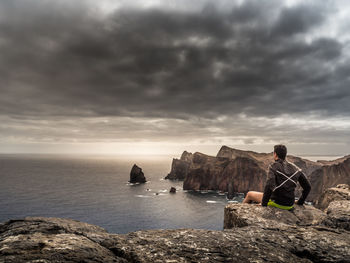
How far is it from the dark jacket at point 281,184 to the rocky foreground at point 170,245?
2.44 meters

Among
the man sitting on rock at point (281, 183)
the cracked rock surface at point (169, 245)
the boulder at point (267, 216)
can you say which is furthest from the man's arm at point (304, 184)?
the cracked rock surface at point (169, 245)

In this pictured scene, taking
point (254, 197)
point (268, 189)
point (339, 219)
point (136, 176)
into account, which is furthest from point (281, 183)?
point (136, 176)

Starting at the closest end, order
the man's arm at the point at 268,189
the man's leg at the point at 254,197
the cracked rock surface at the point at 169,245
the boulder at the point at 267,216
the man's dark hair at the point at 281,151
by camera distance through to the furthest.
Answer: the cracked rock surface at the point at 169,245 < the boulder at the point at 267,216 < the man's arm at the point at 268,189 < the man's dark hair at the point at 281,151 < the man's leg at the point at 254,197

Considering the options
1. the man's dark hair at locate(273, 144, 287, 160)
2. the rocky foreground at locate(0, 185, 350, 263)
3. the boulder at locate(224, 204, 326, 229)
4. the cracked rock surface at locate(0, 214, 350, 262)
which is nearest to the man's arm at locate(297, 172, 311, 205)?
the boulder at locate(224, 204, 326, 229)

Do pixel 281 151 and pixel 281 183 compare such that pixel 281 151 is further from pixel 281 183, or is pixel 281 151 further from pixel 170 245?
pixel 170 245

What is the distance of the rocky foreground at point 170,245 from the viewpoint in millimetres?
3697

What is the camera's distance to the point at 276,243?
4.96 m

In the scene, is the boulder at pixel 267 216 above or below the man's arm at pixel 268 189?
below

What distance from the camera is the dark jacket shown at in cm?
845

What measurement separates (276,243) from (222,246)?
1453 mm

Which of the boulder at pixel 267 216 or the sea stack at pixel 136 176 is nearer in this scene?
the boulder at pixel 267 216

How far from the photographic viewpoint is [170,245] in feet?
15.0

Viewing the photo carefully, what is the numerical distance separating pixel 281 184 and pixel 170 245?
599cm

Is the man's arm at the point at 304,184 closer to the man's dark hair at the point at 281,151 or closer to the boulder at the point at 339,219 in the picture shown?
the man's dark hair at the point at 281,151
